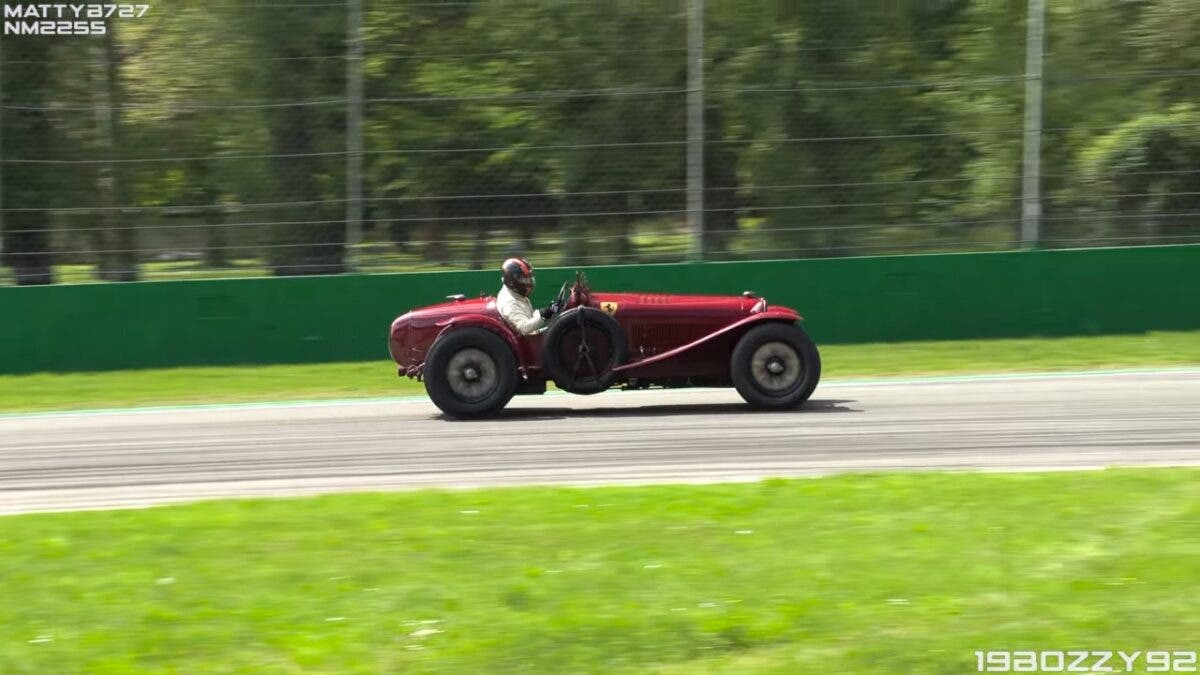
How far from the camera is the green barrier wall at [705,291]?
16.4 m

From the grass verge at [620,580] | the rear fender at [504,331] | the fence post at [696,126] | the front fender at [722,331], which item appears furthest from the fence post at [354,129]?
the grass verge at [620,580]

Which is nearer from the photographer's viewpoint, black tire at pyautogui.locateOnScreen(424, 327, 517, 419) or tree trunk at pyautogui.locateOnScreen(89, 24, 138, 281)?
black tire at pyautogui.locateOnScreen(424, 327, 517, 419)

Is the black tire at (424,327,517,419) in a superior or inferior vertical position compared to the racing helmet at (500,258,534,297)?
inferior

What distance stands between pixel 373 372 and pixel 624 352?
4.82m

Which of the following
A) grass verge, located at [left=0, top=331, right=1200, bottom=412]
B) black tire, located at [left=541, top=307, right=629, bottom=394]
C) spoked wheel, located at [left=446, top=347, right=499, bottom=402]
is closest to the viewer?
black tire, located at [left=541, top=307, right=629, bottom=394]

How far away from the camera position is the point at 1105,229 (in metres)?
17.0

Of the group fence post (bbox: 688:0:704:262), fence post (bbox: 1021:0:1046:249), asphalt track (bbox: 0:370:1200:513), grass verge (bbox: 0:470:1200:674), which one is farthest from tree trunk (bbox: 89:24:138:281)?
fence post (bbox: 1021:0:1046:249)

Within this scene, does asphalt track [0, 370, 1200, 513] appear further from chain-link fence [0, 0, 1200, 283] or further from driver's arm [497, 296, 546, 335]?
chain-link fence [0, 0, 1200, 283]

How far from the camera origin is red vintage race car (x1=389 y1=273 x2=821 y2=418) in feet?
37.8

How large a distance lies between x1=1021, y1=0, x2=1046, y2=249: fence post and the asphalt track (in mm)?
3867

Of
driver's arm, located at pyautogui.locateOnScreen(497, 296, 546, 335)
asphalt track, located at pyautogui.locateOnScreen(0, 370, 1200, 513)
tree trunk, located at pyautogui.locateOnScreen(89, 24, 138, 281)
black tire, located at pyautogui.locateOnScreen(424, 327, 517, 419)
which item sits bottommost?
asphalt track, located at pyautogui.locateOnScreen(0, 370, 1200, 513)

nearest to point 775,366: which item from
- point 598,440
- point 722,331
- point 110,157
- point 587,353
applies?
point 722,331

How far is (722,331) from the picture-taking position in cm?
1161

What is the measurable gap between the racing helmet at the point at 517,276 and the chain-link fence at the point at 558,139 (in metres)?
4.92
